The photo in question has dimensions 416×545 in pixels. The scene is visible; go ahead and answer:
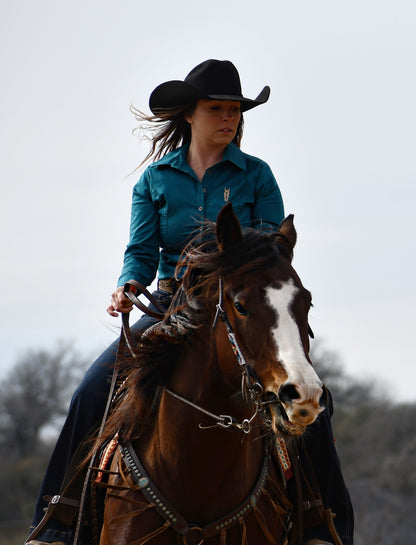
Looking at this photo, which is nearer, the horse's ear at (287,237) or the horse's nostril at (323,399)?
the horse's nostril at (323,399)

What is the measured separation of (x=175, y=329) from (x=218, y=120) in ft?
5.55

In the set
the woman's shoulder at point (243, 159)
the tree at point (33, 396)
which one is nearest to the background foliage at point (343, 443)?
the tree at point (33, 396)

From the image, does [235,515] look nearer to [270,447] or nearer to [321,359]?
[270,447]

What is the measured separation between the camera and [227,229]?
16.9ft

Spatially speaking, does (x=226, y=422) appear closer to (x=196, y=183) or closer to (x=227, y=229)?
(x=227, y=229)

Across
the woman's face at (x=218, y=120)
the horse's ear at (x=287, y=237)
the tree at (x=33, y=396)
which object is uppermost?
the woman's face at (x=218, y=120)

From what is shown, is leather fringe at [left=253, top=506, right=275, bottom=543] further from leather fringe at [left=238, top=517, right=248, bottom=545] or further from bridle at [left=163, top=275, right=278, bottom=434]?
bridle at [left=163, top=275, right=278, bottom=434]

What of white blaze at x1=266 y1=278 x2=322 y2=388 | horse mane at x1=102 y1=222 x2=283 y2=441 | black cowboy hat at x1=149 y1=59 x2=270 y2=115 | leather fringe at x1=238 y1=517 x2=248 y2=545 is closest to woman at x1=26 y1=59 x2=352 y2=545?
black cowboy hat at x1=149 y1=59 x2=270 y2=115

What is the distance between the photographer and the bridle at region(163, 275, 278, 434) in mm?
4699

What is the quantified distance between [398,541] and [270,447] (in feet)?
46.4

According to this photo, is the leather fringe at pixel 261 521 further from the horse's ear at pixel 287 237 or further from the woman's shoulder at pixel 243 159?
the woman's shoulder at pixel 243 159

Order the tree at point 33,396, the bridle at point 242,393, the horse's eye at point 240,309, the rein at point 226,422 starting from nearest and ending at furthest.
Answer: the bridle at point 242,393
the horse's eye at point 240,309
the rein at point 226,422
the tree at point 33,396

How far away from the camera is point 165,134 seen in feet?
23.1

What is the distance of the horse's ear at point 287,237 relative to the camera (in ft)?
17.1
